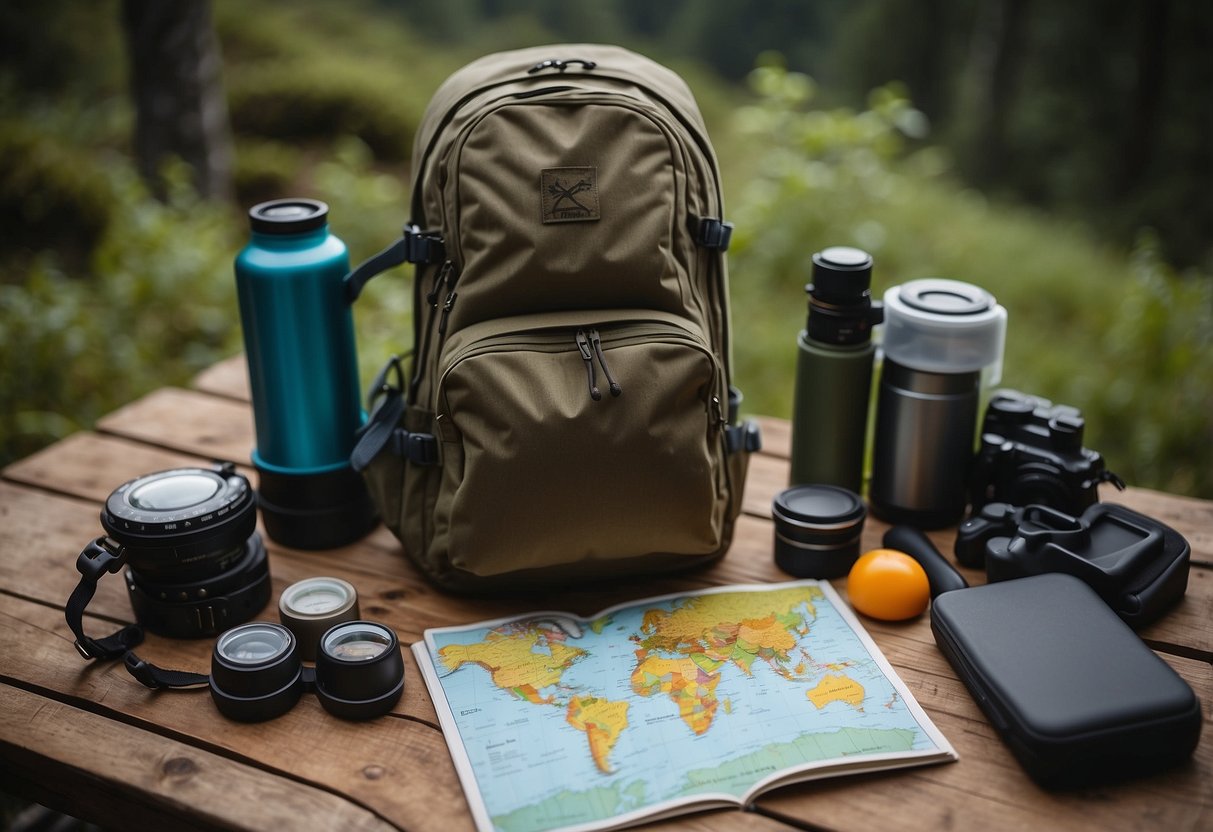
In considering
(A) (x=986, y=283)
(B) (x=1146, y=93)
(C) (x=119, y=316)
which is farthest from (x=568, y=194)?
(B) (x=1146, y=93)

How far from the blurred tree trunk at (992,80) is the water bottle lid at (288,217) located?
6.94 metres

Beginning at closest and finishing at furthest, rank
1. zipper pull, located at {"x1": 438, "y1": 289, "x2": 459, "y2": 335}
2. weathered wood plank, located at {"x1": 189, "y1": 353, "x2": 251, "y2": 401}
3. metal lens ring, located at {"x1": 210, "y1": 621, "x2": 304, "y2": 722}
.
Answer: metal lens ring, located at {"x1": 210, "y1": 621, "x2": 304, "y2": 722}, zipper pull, located at {"x1": 438, "y1": 289, "x2": 459, "y2": 335}, weathered wood plank, located at {"x1": 189, "y1": 353, "x2": 251, "y2": 401}

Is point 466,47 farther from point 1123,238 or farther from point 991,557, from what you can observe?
point 991,557

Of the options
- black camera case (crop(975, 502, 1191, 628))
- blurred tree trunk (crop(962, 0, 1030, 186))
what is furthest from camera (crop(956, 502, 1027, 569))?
blurred tree trunk (crop(962, 0, 1030, 186))

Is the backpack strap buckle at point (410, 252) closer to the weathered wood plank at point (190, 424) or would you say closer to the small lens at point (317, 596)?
the small lens at point (317, 596)

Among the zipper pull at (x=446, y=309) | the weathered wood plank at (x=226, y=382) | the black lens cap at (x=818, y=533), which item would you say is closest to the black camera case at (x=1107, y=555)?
the black lens cap at (x=818, y=533)

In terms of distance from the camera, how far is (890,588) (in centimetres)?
161

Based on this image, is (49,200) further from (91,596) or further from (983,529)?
(983,529)

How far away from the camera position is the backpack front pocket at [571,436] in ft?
4.93

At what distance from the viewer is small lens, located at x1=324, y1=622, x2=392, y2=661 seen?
1.46 m

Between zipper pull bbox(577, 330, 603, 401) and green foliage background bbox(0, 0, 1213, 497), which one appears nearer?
zipper pull bbox(577, 330, 603, 401)

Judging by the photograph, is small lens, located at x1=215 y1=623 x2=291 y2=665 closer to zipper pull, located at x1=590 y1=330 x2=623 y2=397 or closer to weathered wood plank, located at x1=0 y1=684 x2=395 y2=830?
weathered wood plank, located at x1=0 y1=684 x2=395 y2=830

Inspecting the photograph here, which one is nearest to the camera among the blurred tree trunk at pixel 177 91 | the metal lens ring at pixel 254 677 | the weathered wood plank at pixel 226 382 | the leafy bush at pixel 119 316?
the metal lens ring at pixel 254 677

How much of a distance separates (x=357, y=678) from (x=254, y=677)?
0.48ft
